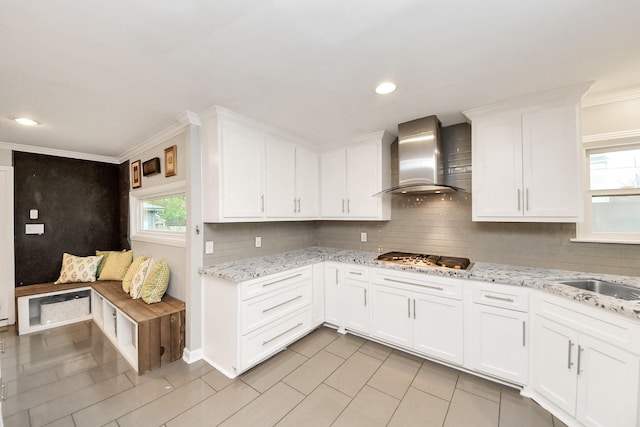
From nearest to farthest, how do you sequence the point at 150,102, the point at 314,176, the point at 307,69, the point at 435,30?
the point at 435,30
the point at 307,69
the point at 150,102
the point at 314,176

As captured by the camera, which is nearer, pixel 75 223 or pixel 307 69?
pixel 307 69

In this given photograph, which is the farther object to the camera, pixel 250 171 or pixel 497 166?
pixel 250 171

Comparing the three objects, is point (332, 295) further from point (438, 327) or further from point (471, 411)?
point (471, 411)

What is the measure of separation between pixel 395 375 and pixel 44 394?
9.19ft

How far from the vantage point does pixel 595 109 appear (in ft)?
6.87

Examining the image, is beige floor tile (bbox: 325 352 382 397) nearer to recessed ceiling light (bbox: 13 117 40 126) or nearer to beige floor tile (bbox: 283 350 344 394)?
beige floor tile (bbox: 283 350 344 394)

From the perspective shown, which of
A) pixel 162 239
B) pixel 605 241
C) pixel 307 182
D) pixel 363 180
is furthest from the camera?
pixel 307 182

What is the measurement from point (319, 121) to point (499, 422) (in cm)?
281

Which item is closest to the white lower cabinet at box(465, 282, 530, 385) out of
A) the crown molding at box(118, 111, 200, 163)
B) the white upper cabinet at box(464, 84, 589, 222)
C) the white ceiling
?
the white upper cabinet at box(464, 84, 589, 222)

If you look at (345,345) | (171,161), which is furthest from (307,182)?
(345,345)

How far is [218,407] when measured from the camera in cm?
179

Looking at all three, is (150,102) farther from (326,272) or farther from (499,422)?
(499,422)

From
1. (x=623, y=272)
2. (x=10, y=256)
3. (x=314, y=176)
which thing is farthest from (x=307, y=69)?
(x=10, y=256)

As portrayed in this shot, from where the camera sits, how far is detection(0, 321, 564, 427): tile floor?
1.68 meters
